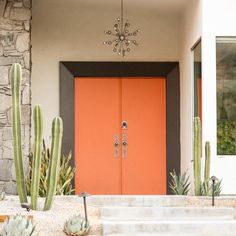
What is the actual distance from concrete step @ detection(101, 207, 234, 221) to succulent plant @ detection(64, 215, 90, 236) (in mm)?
979

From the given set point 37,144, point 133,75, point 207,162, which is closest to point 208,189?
point 207,162

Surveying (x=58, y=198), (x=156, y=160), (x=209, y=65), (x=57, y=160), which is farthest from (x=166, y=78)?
(x=57, y=160)

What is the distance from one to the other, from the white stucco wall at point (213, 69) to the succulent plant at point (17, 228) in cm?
405

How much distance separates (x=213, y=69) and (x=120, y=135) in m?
3.04

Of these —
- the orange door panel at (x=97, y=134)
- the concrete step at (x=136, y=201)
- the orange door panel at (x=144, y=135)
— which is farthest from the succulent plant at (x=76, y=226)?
the orange door panel at (x=144, y=135)

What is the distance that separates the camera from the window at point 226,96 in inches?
401

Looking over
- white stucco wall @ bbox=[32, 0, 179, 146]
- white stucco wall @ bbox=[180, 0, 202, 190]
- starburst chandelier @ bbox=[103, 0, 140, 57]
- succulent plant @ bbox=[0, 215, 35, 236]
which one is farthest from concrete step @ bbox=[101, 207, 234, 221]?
starburst chandelier @ bbox=[103, 0, 140, 57]

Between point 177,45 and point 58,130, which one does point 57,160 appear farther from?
point 177,45

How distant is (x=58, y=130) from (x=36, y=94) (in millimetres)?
4689

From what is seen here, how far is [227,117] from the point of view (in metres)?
10.2

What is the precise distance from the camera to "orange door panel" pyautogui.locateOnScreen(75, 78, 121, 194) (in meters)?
12.5

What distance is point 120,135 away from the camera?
12.6 m

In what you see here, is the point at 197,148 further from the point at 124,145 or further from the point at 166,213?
the point at 124,145

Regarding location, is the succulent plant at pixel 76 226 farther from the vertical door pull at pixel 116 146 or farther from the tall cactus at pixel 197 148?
the vertical door pull at pixel 116 146
